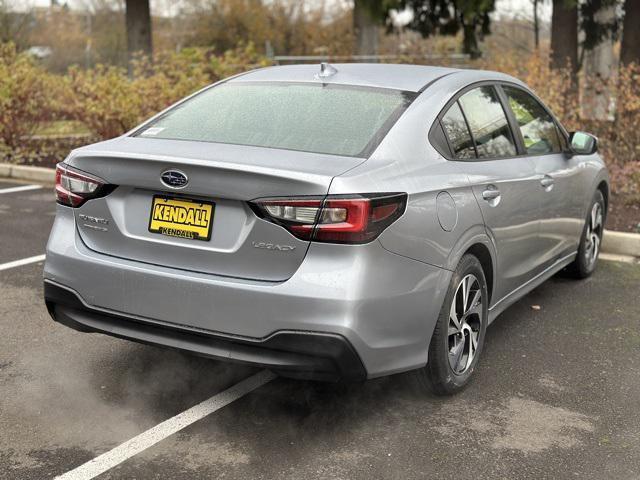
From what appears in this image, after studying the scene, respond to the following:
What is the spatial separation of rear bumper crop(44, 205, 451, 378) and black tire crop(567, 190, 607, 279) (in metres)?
2.73

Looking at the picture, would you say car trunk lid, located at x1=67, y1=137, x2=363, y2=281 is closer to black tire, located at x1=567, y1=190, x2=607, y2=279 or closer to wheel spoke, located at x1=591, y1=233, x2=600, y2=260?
black tire, located at x1=567, y1=190, x2=607, y2=279

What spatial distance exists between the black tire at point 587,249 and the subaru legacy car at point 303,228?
1.81 meters

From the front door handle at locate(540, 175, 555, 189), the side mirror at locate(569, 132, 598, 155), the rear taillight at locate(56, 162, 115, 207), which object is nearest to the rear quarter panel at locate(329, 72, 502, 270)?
the front door handle at locate(540, 175, 555, 189)

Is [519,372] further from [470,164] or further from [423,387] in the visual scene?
[470,164]

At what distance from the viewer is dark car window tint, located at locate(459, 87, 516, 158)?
440 centimetres

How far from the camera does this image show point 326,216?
326 centimetres

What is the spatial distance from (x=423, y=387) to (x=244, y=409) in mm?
863

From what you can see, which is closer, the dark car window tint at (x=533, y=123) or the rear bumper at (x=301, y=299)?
the rear bumper at (x=301, y=299)

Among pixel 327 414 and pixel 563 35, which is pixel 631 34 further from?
pixel 327 414

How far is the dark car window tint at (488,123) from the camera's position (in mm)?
4398

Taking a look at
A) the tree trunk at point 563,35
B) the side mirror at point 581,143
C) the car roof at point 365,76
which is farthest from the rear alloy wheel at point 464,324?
the tree trunk at point 563,35

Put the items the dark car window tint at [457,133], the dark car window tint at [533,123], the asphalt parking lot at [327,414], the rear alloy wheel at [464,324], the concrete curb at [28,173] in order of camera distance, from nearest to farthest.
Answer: the asphalt parking lot at [327,414] < the rear alloy wheel at [464,324] < the dark car window tint at [457,133] < the dark car window tint at [533,123] < the concrete curb at [28,173]

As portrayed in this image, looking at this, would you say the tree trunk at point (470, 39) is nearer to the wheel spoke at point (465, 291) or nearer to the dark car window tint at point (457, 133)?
the dark car window tint at point (457, 133)

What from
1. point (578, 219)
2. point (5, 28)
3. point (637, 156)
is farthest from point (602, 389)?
point (5, 28)
